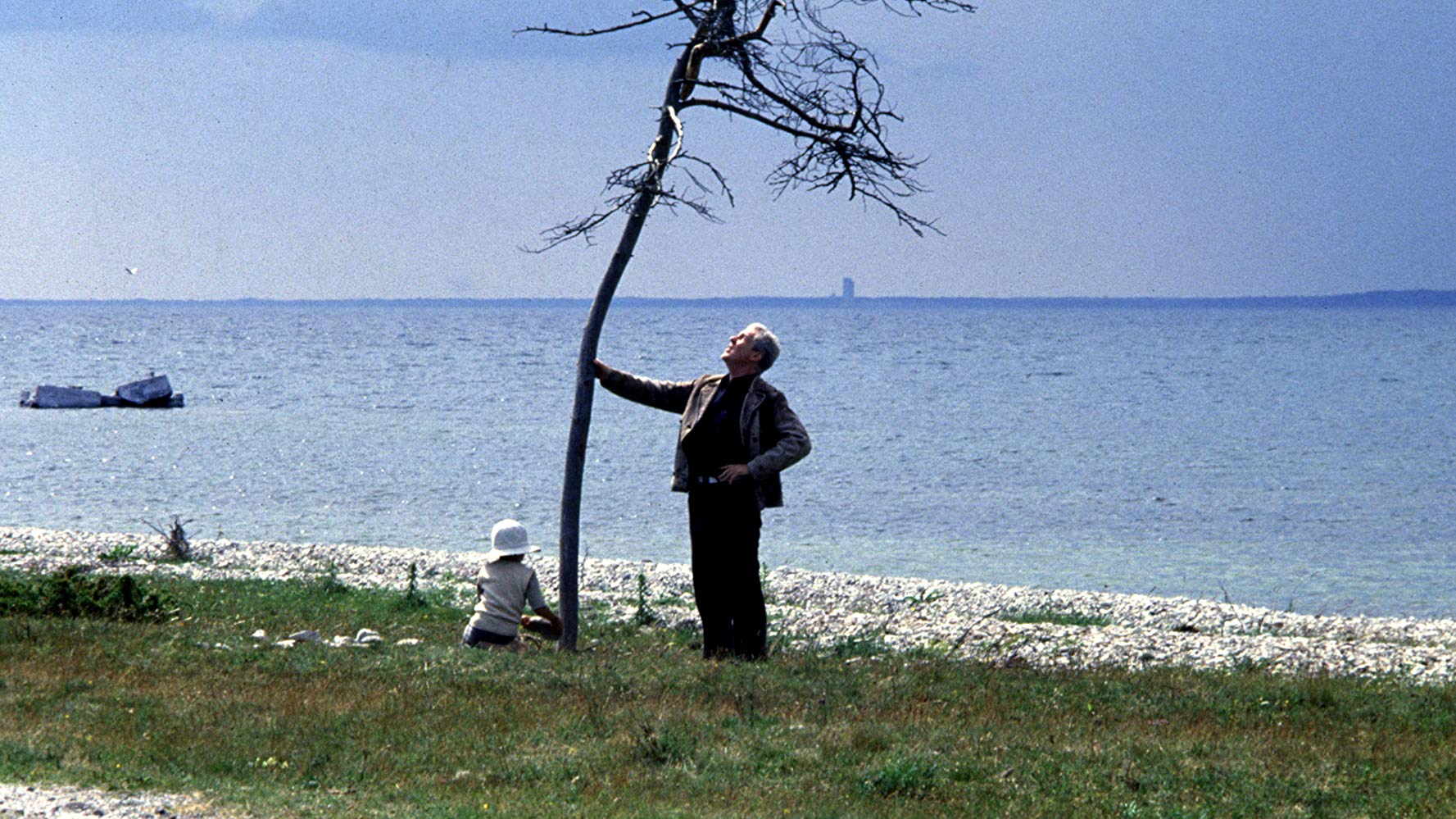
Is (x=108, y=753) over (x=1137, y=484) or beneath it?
over

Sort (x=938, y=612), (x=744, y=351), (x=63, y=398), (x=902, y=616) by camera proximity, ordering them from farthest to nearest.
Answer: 1. (x=63, y=398)
2. (x=938, y=612)
3. (x=902, y=616)
4. (x=744, y=351)

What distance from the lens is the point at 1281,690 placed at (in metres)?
9.73

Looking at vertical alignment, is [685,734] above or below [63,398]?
above

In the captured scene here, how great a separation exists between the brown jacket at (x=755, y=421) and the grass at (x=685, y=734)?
133cm

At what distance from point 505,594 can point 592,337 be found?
2100 mm

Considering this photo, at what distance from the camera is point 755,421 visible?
10.1m

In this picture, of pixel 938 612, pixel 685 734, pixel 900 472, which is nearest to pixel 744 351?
pixel 685 734

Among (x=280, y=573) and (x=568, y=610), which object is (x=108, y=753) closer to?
(x=568, y=610)

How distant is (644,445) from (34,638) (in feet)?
116

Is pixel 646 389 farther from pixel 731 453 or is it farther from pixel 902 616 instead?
pixel 902 616

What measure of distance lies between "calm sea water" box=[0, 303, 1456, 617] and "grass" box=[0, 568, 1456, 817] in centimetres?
1305

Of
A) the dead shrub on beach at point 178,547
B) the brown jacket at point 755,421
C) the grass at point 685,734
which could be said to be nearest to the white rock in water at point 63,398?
the dead shrub on beach at point 178,547

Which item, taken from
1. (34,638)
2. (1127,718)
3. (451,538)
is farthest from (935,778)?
(451,538)

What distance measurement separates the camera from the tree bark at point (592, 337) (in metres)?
10.4
